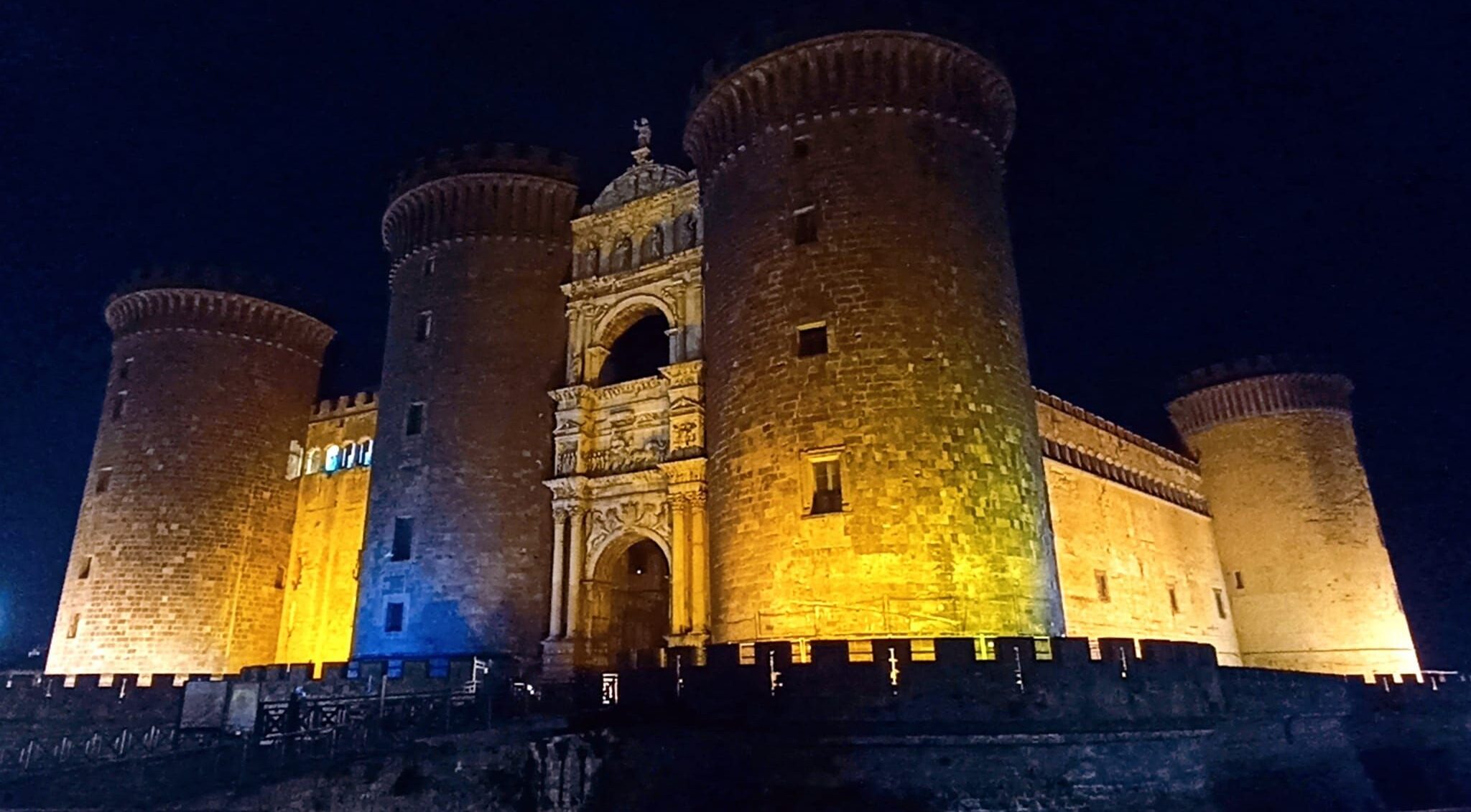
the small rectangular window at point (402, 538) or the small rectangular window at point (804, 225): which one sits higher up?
the small rectangular window at point (804, 225)

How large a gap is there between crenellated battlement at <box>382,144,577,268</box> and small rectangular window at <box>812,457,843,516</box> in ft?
42.0

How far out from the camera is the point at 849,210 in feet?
64.2

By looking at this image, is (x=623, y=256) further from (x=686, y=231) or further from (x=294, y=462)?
(x=294, y=462)

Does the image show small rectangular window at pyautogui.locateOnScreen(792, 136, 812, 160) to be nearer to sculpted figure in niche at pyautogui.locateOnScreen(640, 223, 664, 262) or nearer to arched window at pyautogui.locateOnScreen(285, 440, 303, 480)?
sculpted figure in niche at pyautogui.locateOnScreen(640, 223, 664, 262)

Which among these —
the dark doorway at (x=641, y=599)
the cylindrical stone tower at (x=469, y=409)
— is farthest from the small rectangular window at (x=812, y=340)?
the cylindrical stone tower at (x=469, y=409)

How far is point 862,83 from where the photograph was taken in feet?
66.3

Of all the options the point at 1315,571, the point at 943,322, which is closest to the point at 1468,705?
the point at 1315,571

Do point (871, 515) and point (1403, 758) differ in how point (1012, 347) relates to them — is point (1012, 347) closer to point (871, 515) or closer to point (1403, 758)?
point (871, 515)

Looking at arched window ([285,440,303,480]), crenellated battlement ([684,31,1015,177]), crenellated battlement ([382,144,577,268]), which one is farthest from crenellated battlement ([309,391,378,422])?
crenellated battlement ([684,31,1015,177])

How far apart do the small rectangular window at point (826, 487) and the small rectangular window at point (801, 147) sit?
7018mm

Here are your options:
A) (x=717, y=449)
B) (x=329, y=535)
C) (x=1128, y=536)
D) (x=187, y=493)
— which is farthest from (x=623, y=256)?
(x=1128, y=536)

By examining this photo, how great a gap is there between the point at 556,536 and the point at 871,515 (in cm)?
1008

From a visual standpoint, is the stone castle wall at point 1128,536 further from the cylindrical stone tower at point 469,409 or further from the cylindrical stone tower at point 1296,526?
the cylindrical stone tower at point 469,409

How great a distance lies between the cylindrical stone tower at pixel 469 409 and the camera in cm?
2377
